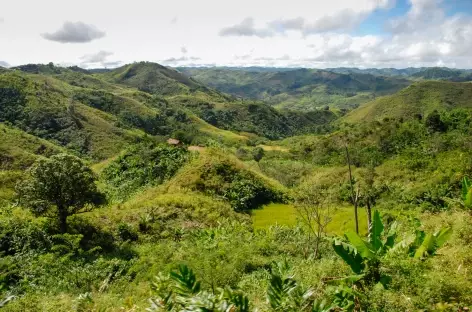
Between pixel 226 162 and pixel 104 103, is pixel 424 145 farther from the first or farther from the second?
pixel 104 103

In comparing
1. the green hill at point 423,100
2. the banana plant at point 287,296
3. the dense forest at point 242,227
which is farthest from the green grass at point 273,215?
the green hill at point 423,100

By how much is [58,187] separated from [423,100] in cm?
15247

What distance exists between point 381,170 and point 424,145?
9323 mm

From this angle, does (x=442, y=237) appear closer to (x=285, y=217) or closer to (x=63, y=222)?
(x=63, y=222)

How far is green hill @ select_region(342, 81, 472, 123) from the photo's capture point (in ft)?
452

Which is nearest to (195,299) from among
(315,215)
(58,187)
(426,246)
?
(426,246)

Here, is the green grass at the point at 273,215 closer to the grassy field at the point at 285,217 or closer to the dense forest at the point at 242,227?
the grassy field at the point at 285,217

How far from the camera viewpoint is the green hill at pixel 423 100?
138 m

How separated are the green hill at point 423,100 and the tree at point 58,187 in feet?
436

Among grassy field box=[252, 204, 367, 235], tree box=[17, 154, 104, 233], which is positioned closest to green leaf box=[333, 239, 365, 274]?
tree box=[17, 154, 104, 233]

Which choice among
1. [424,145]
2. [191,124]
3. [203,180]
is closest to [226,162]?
[203,180]

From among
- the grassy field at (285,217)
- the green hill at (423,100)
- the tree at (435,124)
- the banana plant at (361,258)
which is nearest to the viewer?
the banana plant at (361,258)

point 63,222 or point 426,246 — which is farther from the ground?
point 426,246

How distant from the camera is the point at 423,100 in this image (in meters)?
144
